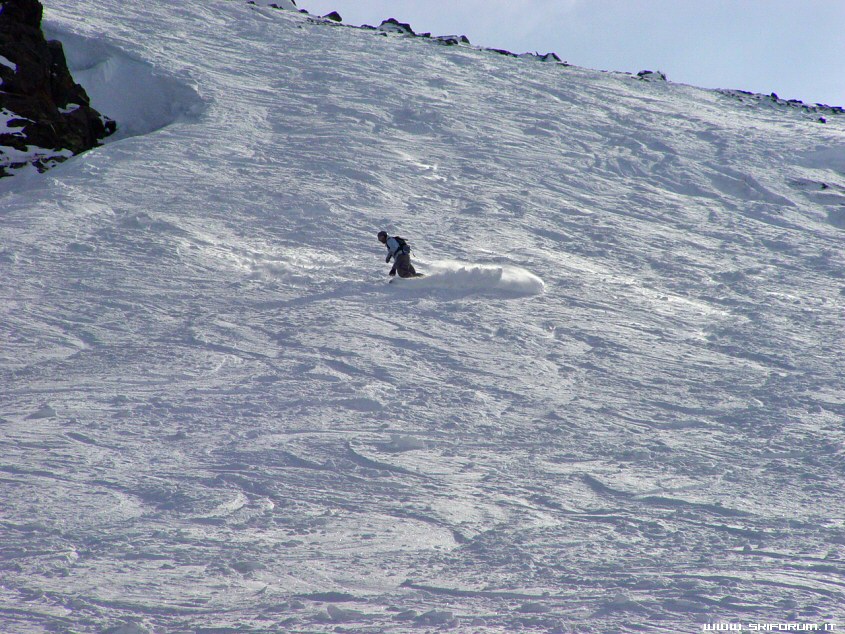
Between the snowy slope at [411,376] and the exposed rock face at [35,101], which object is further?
the exposed rock face at [35,101]

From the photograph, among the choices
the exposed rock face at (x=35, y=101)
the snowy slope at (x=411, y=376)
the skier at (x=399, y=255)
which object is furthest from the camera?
the exposed rock face at (x=35, y=101)

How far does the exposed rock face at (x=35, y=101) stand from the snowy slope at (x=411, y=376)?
1.20m

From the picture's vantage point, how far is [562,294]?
36.2 feet

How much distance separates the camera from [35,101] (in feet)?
54.6

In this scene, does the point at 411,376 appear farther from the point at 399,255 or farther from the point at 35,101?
the point at 35,101

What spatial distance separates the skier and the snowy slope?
10.4 inches

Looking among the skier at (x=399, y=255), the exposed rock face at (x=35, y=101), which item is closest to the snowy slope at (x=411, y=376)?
the skier at (x=399, y=255)

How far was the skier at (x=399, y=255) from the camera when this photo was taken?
11117mm

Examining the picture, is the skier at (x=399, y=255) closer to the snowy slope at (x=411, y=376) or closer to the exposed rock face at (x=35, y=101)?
the snowy slope at (x=411, y=376)

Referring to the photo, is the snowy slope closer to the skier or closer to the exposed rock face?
the skier

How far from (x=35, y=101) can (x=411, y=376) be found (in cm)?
1386

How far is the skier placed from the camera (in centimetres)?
1112

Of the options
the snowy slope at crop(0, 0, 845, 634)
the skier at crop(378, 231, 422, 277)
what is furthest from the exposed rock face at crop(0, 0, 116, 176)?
the skier at crop(378, 231, 422, 277)

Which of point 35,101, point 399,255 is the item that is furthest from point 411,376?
point 35,101
